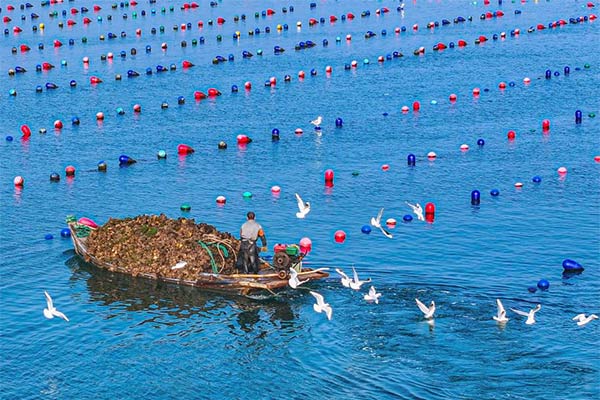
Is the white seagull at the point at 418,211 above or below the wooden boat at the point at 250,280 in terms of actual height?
above

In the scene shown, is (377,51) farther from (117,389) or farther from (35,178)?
(117,389)

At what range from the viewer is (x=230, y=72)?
120 m

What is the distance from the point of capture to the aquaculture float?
4894 centimetres

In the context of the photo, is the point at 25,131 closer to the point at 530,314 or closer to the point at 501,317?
the point at 501,317

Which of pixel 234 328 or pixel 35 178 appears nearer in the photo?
pixel 234 328

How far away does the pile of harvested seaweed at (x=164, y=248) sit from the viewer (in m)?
50.1

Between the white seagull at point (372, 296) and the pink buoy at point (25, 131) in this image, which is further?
the pink buoy at point (25, 131)

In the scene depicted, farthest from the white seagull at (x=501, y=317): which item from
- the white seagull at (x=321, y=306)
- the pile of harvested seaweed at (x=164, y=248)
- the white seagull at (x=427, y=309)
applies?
the pile of harvested seaweed at (x=164, y=248)

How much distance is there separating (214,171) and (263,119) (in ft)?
62.6

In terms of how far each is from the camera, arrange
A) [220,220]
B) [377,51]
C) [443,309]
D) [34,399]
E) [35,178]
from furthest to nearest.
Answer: [377,51], [35,178], [220,220], [443,309], [34,399]

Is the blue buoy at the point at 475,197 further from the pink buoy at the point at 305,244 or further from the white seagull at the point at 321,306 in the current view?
the white seagull at the point at 321,306

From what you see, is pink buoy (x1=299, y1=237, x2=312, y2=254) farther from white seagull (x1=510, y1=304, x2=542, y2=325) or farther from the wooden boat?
white seagull (x1=510, y1=304, x2=542, y2=325)

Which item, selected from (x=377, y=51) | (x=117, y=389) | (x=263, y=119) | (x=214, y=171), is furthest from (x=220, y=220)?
(x=377, y=51)

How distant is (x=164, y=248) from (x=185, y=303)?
3.66m
